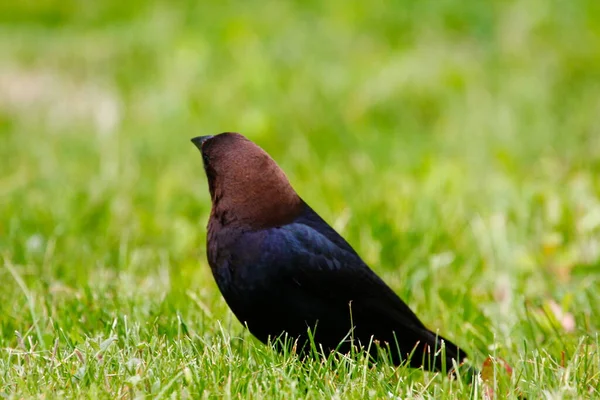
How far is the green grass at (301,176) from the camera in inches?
113

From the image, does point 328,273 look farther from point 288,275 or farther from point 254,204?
point 254,204

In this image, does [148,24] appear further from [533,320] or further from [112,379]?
[112,379]

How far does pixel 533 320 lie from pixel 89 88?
443 cm

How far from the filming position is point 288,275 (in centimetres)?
302

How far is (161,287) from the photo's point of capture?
3.86 metres

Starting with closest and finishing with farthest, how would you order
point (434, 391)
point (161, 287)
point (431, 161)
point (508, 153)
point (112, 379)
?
point (112, 379)
point (434, 391)
point (161, 287)
point (431, 161)
point (508, 153)

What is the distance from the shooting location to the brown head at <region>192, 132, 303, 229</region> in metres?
3.09

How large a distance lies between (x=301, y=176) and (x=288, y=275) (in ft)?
8.09

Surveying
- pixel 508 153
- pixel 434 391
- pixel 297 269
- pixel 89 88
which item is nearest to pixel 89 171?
pixel 89 88

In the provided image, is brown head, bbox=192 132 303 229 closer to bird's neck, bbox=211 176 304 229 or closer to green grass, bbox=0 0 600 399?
bird's neck, bbox=211 176 304 229

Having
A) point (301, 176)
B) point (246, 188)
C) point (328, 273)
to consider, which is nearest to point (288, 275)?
point (328, 273)

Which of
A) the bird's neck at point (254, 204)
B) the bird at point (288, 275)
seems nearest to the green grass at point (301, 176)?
the bird at point (288, 275)

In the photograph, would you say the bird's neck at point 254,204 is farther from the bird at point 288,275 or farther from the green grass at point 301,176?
the green grass at point 301,176

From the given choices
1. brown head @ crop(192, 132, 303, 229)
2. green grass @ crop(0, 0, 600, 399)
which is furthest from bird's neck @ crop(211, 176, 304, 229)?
green grass @ crop(0, 0, 600, 399)
